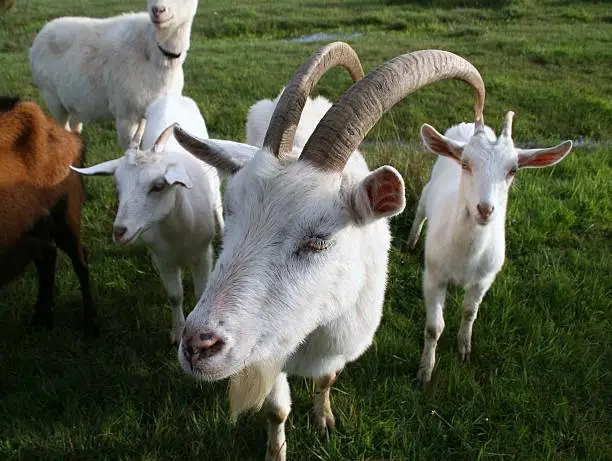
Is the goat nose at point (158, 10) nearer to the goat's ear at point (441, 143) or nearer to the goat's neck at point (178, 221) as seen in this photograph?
the goat's neck at point (178, 221)

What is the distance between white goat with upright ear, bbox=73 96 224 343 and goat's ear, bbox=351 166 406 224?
141cm

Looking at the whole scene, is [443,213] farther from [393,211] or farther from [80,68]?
[80,68]

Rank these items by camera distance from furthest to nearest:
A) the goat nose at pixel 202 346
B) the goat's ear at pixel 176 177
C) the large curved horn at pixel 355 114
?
the goat's ear at pixel 176 177 < the large curved horn at pixel 355 114 < the goat nose at pixel 202 346

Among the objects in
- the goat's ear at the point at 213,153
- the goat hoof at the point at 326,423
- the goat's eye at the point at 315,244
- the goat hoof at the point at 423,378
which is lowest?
the goat hoof at the point at 326,423

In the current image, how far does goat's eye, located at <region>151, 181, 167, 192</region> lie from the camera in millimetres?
3076

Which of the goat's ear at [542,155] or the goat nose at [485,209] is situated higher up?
the goat's ear at [542,155]

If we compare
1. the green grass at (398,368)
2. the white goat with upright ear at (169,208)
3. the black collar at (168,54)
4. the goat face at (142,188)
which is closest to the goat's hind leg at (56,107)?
the green grass at (398,368)

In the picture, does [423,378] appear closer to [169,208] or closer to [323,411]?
[323,411]

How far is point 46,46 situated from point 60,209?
12.4 ft

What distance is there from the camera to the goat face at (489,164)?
281 centimetres

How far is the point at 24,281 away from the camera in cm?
405

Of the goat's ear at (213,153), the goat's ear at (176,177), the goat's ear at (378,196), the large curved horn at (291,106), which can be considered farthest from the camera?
the goat's ear at (176,177)

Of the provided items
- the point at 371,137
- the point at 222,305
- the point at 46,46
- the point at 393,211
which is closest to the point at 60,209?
the point at 222,305

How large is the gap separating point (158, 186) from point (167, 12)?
2.94m
